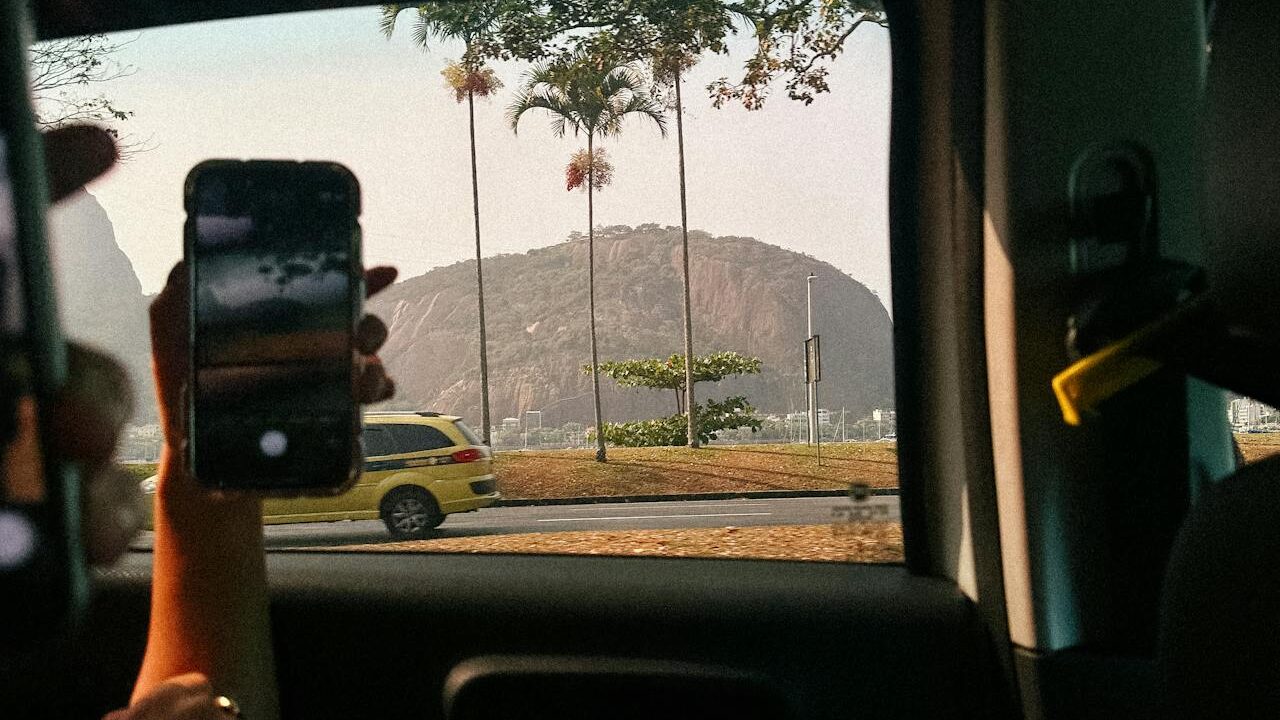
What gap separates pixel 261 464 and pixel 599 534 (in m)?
1.72

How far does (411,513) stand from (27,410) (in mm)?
2145

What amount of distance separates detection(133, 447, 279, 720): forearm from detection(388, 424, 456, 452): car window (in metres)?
1.01

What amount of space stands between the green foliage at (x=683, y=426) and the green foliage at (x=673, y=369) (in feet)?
0.21

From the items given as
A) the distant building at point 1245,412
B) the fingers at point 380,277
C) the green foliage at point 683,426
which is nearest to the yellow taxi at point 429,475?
the green foliage at point 683,426

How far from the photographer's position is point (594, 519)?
2551mm

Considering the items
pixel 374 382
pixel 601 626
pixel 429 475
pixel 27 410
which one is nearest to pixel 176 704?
pixel 374 382

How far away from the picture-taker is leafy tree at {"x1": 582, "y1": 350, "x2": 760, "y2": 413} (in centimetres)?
236

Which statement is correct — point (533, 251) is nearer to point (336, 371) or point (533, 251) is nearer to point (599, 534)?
point (599, 534)

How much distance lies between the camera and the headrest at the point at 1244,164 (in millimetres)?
847

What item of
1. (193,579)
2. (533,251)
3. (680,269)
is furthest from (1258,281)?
(533,251)

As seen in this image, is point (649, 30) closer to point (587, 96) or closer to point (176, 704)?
point (587, 96)

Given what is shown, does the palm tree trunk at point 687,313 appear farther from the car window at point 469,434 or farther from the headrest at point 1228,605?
the headrest at point 1228,605

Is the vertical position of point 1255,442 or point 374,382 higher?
point 374,382

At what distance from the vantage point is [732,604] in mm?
2076
